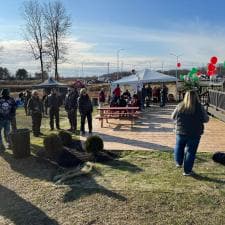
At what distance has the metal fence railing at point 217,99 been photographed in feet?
53.6

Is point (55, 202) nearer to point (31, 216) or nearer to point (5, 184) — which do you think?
point (31, 216)

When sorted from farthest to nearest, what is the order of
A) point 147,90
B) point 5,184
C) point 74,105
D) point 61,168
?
point 147,90, point 74,105, point 61,168, point 5,184

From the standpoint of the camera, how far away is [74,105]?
14.3m

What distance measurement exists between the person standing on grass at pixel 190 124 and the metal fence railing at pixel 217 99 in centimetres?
916

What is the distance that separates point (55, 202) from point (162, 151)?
13.7 feet

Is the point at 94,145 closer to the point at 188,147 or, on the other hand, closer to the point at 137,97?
the point at 188,147

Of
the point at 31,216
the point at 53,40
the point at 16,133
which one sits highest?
the point at 53,40

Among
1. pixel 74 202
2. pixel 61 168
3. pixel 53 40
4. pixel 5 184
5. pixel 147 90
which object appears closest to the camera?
pixel 74 202

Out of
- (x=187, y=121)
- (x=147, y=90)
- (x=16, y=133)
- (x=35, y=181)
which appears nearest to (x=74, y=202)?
(x=35, y=181)

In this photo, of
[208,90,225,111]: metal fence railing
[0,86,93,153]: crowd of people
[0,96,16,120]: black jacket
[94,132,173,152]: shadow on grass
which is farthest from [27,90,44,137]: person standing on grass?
[208,90,225,111]: metal fence railing

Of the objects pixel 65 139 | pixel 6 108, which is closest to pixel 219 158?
pixel 65 139

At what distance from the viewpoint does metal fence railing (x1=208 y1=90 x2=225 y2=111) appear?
1634cm

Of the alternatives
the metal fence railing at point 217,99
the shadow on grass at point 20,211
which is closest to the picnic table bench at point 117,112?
the metal fence railing at point 217,99

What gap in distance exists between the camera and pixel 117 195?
644cm
